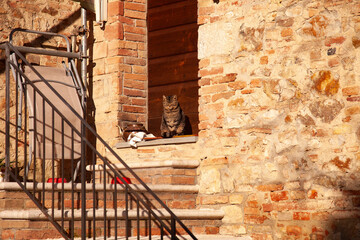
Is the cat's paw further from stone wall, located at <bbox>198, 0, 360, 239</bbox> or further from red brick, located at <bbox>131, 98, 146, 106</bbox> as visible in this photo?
red brick, located at <bbox>131, 98, 146, 106</bbox>

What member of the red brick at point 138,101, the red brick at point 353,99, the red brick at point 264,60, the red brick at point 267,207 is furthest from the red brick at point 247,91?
the red brick at point 138,101

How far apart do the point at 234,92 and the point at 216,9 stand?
0.84m

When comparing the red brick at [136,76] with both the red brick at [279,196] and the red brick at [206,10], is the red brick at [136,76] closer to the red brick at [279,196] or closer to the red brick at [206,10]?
the red brick at [206,10]


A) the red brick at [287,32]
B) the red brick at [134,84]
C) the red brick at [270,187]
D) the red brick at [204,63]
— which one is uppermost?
the red brick at [287,32]

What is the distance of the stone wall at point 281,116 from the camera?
4793mm

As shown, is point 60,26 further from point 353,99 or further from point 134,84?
point 353,99

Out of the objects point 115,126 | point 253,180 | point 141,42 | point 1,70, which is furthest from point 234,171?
point 1,70

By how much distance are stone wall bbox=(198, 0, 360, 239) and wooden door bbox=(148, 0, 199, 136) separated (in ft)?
1.67

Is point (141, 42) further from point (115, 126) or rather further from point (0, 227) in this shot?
point (0, 227)

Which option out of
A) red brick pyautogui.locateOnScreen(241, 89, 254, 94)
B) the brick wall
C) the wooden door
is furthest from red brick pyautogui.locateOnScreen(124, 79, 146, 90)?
red brick pyautogui.locateOnScreen(241, 89, 254, 94)

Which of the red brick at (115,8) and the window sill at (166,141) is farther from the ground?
the red brick at (115,8)

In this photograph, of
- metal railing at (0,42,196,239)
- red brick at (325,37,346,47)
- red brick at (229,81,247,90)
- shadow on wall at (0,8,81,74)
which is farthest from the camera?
shadow on wall at (0,8,81,74)

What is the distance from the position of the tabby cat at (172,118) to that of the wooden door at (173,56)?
260 millimetres

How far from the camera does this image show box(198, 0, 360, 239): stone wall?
15.7ft
